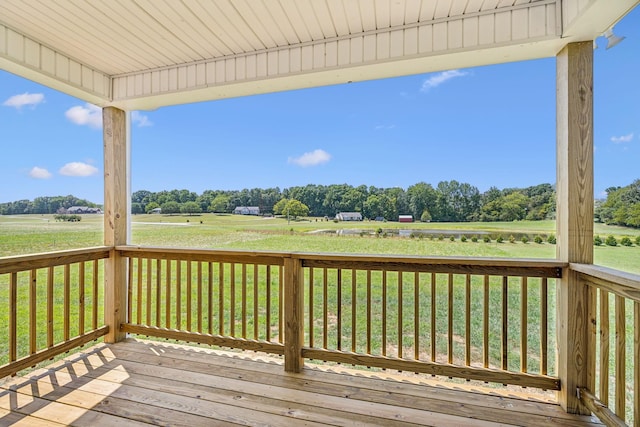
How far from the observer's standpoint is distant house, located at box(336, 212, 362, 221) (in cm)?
265

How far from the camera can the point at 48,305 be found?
2535 millimetres

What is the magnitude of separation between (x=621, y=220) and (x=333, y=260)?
186 cm

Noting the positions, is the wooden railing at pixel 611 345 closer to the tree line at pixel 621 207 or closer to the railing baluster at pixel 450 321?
the tree line at pixel 621 207

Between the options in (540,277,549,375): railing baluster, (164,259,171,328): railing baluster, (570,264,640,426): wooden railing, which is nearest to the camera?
(570,264,640,426): wooden railing

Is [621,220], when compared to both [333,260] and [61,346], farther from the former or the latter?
[61,346]

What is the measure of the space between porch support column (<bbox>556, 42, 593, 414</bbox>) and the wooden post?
1.78 metres

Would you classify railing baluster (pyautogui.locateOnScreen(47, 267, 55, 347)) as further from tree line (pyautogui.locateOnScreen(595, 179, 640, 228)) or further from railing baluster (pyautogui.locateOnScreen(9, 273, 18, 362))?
tree line (pyautogui.locateOnScreen(595, 179, 640, 228))

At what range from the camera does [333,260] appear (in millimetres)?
2426

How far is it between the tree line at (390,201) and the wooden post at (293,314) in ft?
1.79

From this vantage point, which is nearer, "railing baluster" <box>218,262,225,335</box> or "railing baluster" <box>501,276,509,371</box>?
"railing baluster" <box>501,276,509,371</box>

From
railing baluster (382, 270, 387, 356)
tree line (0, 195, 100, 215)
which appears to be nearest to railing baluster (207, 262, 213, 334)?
tree line (0, 195, 100, 215)

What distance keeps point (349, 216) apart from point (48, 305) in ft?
8.52

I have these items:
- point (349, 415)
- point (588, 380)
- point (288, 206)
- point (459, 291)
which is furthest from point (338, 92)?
point (588, 380)

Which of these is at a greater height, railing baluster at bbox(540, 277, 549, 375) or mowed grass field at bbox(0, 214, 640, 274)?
mowed grass field at bbox(0, 214, 640, 274)
